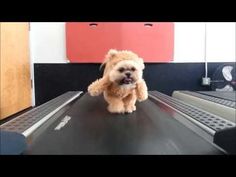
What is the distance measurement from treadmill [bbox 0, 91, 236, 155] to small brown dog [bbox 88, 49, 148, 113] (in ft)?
0.16

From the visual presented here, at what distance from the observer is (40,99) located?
5.81ft

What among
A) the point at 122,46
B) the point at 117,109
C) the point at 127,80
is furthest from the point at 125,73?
the point at 122,46

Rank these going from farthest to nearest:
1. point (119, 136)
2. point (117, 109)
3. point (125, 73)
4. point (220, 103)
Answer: point (220, 103) < point (117, 109) < point (125, 73) < point (119, 136)

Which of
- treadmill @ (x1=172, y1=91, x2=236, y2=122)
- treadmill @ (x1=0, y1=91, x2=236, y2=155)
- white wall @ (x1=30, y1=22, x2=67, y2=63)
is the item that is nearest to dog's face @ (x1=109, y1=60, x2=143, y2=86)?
treadmill @ (x1=0, y1=91, x2=236, y2=155)

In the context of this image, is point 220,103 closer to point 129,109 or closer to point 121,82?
point 129,109

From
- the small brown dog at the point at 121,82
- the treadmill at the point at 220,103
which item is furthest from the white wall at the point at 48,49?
the small brown dog at the point at 121,82

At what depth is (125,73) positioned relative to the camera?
83 centimetres

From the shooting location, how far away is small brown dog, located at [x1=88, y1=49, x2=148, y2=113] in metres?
0.83

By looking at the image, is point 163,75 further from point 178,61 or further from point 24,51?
point 24,51

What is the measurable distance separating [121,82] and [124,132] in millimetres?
189

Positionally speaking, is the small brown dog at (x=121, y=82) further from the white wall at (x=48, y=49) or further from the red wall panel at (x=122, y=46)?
the red wall panel at (x=122, y=46)

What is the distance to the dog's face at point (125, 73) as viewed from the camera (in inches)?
32.6
